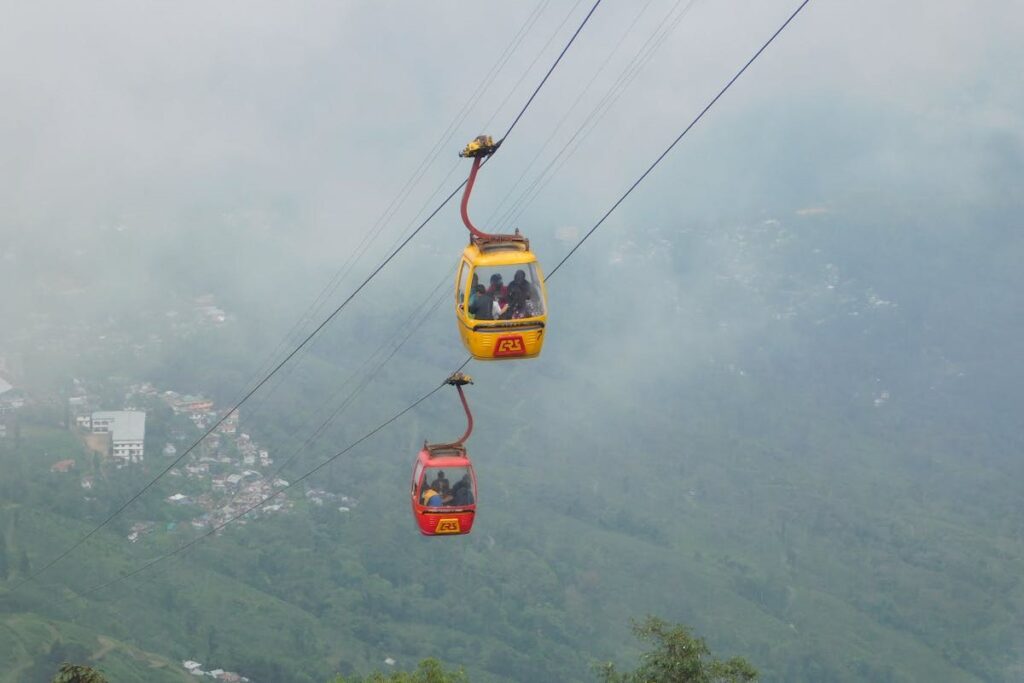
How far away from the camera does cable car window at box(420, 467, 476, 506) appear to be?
139ft

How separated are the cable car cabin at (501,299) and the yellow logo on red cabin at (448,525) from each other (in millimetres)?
7821

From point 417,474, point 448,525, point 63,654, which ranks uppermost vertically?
point 63,654

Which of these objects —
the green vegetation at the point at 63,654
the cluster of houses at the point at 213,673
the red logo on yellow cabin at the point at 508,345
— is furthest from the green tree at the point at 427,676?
the cluster of houses at the point at 213,673

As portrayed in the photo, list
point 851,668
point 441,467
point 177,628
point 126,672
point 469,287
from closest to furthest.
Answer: point 469,287
point 441,467
point 126,672
point 177,628
point 851,668

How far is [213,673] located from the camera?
158500 millimetres

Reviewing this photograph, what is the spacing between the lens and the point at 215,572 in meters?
195

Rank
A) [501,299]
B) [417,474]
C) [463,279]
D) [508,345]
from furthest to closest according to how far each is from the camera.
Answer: [417,474] < [501,299] < [463,279] < [508,345]

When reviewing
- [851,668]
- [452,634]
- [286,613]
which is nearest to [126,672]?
[286,613]

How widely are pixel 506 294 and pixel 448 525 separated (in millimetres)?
9033

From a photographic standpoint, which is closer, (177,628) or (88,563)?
(177,628)

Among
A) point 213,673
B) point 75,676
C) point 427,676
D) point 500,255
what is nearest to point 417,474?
point 500,255

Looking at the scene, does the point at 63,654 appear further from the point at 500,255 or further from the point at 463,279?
the point at 500,255

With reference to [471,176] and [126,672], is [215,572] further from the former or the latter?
[471,176]

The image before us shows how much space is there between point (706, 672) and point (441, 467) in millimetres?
10880
